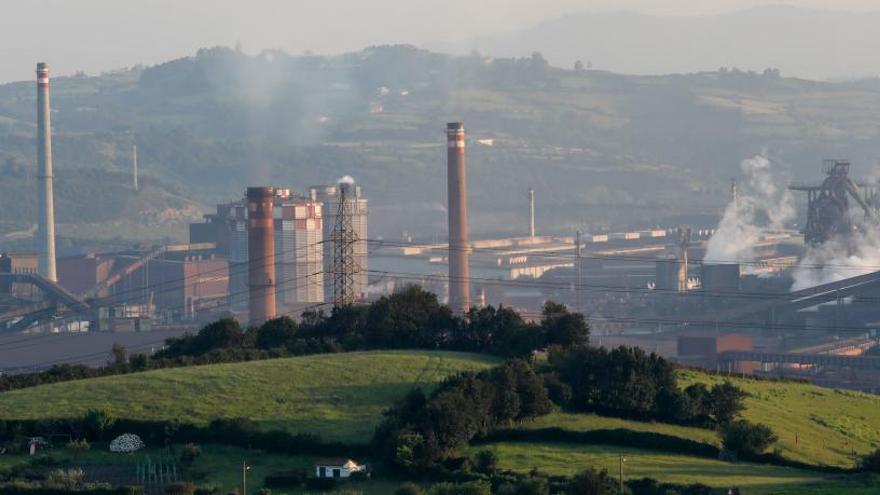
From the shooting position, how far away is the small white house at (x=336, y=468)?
101 feet

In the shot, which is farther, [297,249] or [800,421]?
[297,249]

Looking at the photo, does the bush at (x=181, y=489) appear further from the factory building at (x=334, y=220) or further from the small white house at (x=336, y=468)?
the factory building at (x=334, y=220)

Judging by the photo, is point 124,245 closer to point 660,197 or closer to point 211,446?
point 660,197

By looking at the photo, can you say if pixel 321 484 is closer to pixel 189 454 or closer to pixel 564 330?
pixel 189 454

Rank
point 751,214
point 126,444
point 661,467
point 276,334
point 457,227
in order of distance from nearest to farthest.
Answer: point 661,467 → point 126,444 → point 276,334 → point 457,227 → point 751,214

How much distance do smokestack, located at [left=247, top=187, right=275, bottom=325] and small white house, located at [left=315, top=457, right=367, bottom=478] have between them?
145 ft

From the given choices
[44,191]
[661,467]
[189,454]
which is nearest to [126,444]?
[189,454]

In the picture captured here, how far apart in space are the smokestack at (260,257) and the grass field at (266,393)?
36641mm

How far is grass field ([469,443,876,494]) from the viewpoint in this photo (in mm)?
29984

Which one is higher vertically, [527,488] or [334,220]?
[334,220]

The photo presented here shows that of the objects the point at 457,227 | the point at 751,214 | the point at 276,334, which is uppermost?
the point at 751,214

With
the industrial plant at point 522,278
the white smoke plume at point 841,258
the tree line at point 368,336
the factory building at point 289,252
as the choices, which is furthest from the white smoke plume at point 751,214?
the tree line at point 368,336

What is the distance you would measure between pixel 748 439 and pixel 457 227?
54.2 m

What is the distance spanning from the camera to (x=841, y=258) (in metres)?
102
